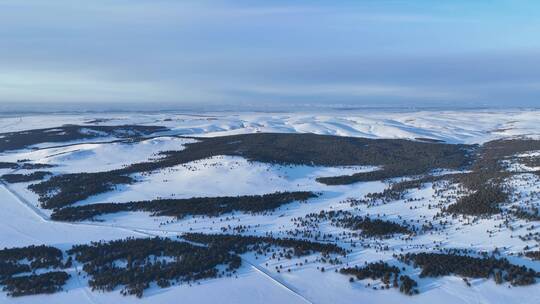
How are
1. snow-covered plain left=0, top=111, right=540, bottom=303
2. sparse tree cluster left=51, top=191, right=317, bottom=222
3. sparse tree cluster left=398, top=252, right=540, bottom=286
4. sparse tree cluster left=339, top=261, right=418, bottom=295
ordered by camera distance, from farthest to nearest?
sparse tree cluster left=51, top=191, right=317, bottom=222, sparse tree cluster left=398, top=252, right=540, bottom=286, sparse tree cluster left=339, top=261, right=418, bottom=295, snow-covered plain left=0, top=111, right=540, bottom=303

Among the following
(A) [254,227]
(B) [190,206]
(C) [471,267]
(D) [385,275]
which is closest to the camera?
(D) [385,275]

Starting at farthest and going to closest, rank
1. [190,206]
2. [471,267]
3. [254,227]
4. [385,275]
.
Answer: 1. [190,206]
2. [254,227]
3. [471,267]
4. [385,275]

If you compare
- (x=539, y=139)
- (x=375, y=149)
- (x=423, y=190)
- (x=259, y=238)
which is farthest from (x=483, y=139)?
(x=259, y=238)

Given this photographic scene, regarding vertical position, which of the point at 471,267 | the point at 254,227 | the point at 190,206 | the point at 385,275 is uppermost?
the point at 471,267

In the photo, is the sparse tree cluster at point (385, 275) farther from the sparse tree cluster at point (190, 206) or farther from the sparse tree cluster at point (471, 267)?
the sparse tree cluster at point (190, 206)

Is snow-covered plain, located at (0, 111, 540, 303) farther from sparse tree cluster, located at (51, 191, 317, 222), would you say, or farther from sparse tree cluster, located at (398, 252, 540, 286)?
sparse tree cluster, located at (51, 191, 317, 222)

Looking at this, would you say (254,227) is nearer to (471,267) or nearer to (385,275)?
(385,275)

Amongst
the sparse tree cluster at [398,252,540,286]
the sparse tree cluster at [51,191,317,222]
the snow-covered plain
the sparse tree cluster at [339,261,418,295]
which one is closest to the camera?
the snow-covered plain

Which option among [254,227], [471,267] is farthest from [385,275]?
[254,227]

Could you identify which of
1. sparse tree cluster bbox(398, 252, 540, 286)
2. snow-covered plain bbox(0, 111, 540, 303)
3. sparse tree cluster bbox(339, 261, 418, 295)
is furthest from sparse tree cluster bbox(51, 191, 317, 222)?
sparse tree cluster bbox(398, 252, 540, 286)

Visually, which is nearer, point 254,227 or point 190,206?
point 254,227

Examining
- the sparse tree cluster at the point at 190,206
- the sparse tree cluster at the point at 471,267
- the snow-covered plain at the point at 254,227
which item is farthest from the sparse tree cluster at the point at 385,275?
the sparse tree cluster at the point at 190,206

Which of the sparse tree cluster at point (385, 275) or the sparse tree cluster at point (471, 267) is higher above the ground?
the sparse tree cluster at point (471, 267)
